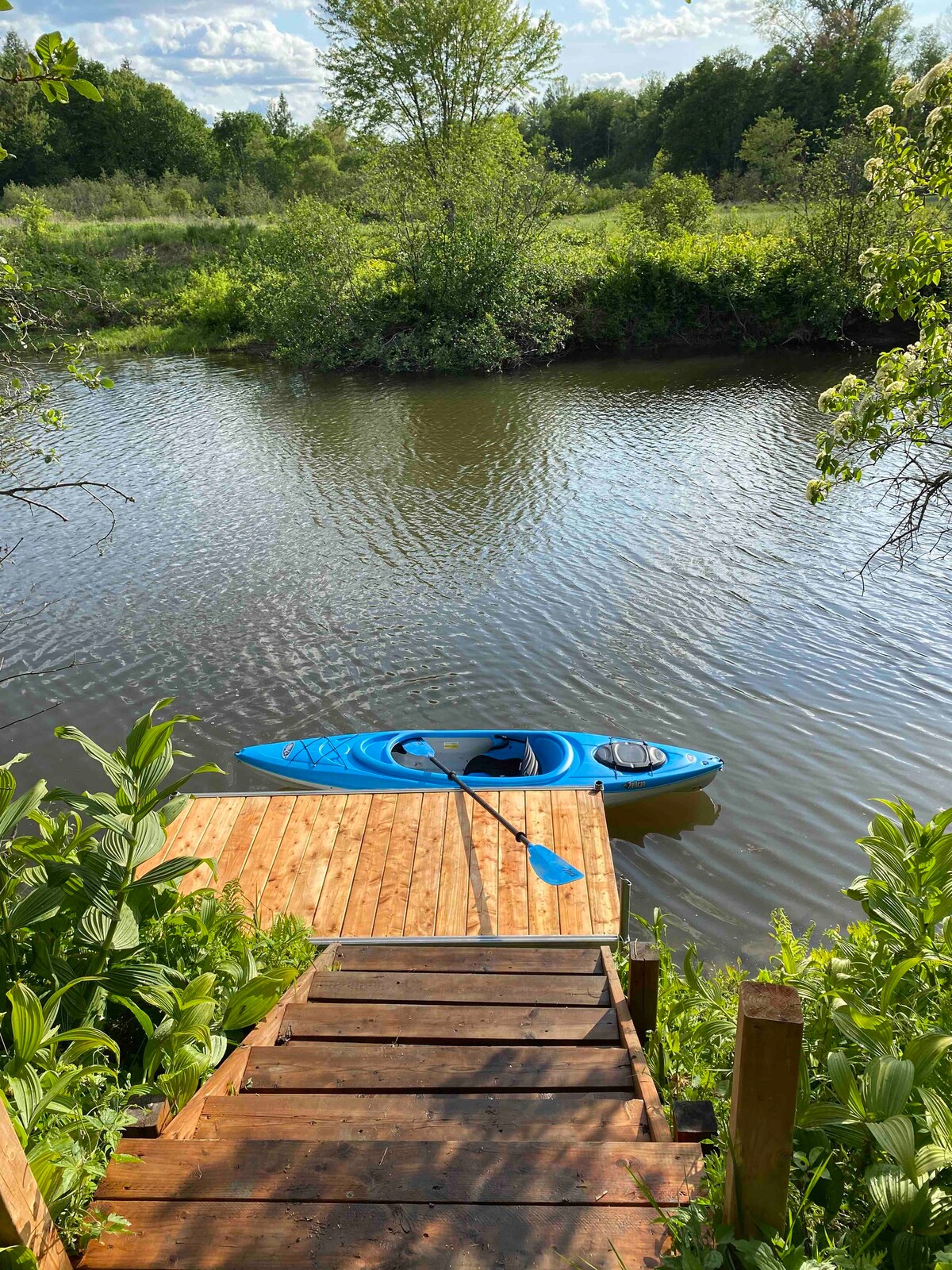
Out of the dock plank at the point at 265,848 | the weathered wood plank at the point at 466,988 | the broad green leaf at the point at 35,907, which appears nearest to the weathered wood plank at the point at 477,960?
the weathered wood plank at the point at 466,988

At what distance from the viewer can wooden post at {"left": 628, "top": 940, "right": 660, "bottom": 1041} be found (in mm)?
3213

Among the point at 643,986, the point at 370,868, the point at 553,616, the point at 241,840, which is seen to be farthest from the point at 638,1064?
the point at 553,616

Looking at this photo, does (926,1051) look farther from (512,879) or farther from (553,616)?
(553,616)

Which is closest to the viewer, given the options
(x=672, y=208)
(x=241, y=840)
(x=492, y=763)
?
(x=241, y=840)

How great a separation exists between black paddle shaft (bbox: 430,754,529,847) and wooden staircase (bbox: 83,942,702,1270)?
87.1 inches

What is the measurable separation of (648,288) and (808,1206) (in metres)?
25.1

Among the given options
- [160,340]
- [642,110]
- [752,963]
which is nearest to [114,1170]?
[752,963]

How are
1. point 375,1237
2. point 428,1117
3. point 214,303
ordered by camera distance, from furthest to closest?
point 214,303 < point 428,1117 < point 375,1237

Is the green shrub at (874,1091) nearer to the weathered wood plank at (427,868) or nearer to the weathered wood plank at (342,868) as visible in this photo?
the weathered wood plank at (427,868)

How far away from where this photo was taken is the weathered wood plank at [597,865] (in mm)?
5125

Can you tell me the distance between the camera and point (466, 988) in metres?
3.71

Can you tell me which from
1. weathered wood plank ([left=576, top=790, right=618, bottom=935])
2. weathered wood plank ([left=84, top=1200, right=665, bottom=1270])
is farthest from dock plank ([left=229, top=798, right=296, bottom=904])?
weathered wood plank ([left=84, top=1200, right=665, bottom=1270])

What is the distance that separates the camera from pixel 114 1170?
7.02 feet

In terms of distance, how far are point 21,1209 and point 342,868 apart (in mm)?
3915
